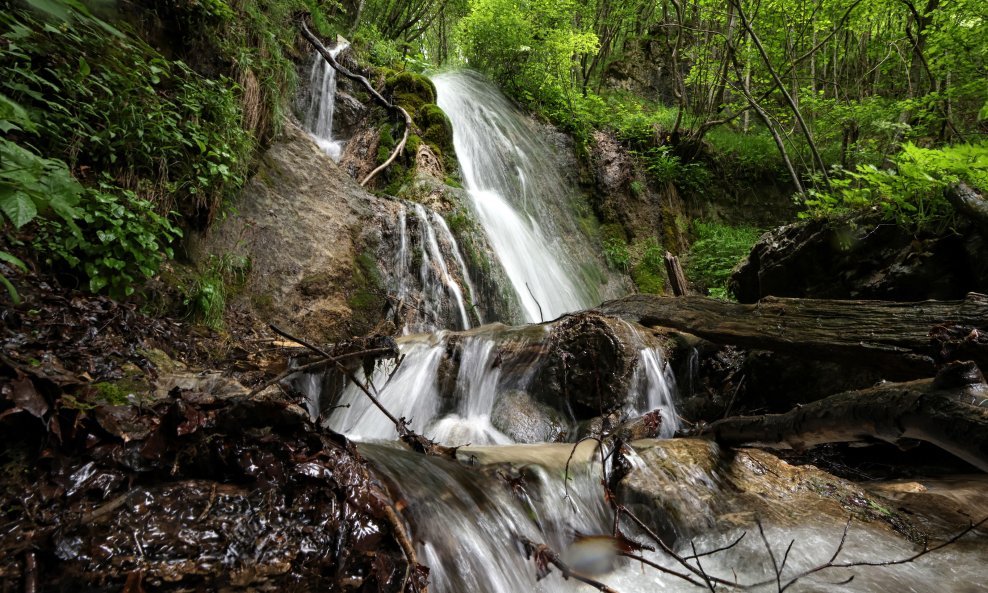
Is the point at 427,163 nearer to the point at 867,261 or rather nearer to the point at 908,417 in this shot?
the point at 867,261

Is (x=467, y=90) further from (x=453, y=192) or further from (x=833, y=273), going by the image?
(x=833, y=273)

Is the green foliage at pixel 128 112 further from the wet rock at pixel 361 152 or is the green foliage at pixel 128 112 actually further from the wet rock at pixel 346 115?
the wet rock at pixel 346 115

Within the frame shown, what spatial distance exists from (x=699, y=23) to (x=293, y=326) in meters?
13.2

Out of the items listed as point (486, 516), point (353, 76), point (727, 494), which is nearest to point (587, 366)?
point (727, 494)

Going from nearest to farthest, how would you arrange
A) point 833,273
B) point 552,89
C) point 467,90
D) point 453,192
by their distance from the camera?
point 833,273
point 453,192
point 467,90
point 552,89

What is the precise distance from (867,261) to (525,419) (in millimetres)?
3788

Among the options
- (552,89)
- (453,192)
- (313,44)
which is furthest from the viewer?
(552,89)

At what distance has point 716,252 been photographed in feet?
36.4

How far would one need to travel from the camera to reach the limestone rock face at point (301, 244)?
5082mm

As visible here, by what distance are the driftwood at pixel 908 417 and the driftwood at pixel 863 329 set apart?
707 millimetres

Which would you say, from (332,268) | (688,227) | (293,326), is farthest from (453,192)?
(688,227)

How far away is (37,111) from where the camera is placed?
3.11 metres

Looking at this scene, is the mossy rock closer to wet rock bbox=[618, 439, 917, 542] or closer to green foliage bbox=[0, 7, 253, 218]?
green foliage bbox=[0, 7, 253, 218]

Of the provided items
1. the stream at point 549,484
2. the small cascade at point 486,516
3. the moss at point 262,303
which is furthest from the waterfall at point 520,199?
the small cascade at point 486,516
